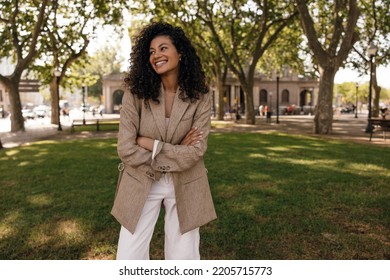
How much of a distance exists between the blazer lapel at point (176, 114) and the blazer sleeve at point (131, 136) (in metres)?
0.23

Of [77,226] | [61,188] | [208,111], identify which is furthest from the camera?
[61,188]

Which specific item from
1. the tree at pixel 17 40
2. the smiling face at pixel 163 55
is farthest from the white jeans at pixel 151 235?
the tree at pixel 17 40

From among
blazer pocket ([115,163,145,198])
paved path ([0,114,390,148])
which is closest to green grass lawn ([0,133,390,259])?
blazer pocket ([115,163,145,198])

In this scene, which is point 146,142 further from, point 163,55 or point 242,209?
point 242,209

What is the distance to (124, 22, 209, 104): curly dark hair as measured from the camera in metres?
2.56

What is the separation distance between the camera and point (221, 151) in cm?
1161

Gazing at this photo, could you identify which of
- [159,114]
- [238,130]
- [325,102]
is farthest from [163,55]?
[238,130]

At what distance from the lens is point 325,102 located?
1680cm

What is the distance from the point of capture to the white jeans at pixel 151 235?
2.51 metres

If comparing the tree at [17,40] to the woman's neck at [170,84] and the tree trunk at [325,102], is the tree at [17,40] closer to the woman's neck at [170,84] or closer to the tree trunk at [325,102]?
Answer: the tree trunk at [325,102]

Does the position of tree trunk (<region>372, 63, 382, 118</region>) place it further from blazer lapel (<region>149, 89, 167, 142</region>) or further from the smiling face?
blazer lapel (<region>149, 89, 167, 142</region>)
